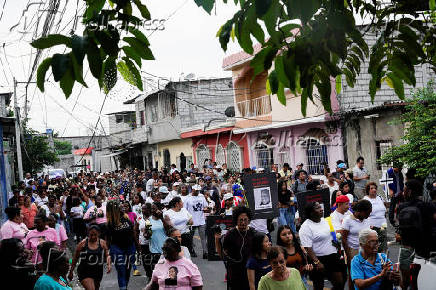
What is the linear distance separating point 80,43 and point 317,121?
18.6 meters

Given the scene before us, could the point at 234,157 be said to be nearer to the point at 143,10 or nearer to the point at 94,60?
the point at 143,10

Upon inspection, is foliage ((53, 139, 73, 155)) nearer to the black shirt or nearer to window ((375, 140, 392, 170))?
window ((375, 140, 392, 170))

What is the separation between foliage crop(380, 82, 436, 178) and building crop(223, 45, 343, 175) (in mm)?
5316

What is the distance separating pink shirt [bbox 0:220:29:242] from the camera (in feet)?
30.1

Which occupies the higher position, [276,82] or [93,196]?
[276,82]

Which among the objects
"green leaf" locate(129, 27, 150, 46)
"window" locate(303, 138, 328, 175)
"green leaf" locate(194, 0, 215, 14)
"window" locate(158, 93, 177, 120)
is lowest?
"window" locate(303, 138, 328, 175)

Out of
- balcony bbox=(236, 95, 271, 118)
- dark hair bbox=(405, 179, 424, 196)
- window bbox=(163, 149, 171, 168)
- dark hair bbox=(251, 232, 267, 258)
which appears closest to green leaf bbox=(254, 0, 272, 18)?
dark hair bbox=(251, 232, 267, 258)

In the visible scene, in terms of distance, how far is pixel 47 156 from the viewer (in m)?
37.2

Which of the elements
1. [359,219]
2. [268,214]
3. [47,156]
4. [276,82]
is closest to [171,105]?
[47,156]

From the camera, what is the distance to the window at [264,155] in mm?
25145

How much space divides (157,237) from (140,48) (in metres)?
Result: 6.98

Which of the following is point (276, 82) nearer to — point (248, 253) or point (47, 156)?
point (248, 253)

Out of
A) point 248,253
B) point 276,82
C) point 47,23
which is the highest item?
point 47,23

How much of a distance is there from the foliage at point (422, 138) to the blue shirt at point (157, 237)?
20.8 ft
